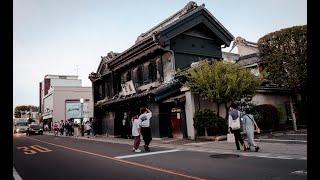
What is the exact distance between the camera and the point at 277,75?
2128cm

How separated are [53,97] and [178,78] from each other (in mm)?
50347

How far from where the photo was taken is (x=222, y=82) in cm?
1756

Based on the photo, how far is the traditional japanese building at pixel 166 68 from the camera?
20.5 metres

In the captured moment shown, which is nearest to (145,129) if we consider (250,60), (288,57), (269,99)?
(269,99)

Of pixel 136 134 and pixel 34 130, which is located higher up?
pixel 136 134

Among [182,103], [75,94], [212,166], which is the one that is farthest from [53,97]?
[212,166]

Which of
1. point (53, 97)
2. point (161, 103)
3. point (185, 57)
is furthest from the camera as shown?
point (53, 97)

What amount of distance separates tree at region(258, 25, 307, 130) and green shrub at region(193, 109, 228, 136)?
18.0ft

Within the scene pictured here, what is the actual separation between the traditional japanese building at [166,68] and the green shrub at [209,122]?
1.02m

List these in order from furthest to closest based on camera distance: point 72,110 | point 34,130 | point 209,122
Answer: point 72,110 < point 34,130 < point 209,122

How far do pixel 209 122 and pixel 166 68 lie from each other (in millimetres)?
6474

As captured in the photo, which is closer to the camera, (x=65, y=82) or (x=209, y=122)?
(x=209, y=122)

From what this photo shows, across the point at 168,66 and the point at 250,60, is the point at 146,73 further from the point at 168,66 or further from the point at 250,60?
the point at 250,60
